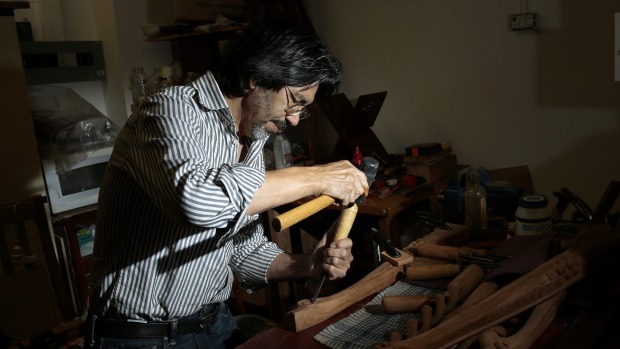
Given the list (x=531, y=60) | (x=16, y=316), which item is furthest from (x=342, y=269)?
(x=16, y=316)

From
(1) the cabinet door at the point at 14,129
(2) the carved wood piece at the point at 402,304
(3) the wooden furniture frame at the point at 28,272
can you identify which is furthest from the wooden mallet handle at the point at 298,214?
(1) the cabinet door at the point at 14,129

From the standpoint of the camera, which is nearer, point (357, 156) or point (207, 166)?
point (207, 166)

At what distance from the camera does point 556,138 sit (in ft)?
7.77

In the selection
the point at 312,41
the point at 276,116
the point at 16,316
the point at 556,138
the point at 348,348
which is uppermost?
the point at 312,41

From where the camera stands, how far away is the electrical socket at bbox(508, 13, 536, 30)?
7.52 ft

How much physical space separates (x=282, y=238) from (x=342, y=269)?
1.36 m

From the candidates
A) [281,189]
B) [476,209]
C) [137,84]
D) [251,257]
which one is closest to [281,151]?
[137,84]

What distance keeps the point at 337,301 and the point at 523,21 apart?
67.3 inches

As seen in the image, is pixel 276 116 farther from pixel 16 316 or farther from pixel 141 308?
pixel 16 316

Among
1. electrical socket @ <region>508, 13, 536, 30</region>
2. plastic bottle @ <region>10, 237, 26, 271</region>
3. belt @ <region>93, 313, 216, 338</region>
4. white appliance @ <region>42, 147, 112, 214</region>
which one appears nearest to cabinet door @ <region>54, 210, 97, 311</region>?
white appliance @ <region>42, 147, 112, 214</region>

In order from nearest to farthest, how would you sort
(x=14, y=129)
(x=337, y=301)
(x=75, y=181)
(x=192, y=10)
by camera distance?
1. (x=337, y=301)
2. (x=14, y=129)
3. (x=75, y=181)
4. (x=192, y=10)

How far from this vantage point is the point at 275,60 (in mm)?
1234

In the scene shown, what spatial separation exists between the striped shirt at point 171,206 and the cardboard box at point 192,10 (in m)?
1.93

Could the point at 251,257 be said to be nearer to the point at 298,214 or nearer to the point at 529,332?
the point at 298,214
